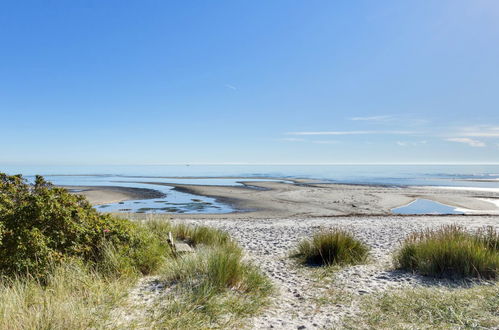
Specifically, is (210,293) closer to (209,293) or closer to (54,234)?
(209,293)

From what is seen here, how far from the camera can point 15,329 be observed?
418cm

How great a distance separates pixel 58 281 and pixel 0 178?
3249 mm

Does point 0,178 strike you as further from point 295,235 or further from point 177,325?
point 295,235

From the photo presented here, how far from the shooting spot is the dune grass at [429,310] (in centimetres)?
511

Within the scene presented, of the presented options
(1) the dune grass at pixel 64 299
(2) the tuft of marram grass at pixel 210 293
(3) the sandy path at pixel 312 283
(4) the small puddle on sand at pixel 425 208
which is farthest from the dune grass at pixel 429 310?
(4) the small puddle on sand at pixel 425 208

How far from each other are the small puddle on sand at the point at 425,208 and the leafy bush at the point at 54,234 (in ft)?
80.3

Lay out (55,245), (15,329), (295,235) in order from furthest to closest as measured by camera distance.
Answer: (295,235), (55,245), (15,329)

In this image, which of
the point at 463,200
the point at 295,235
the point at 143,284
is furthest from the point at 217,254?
the point at 463,200

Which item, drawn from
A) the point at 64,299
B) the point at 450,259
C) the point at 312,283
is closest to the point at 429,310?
the point at 312,283

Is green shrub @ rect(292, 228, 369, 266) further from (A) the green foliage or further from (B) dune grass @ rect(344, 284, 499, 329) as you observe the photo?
(A) the green foliage

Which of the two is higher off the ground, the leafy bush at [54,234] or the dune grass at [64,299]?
the leafy bush at [54,234]

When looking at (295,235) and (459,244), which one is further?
(295,235)

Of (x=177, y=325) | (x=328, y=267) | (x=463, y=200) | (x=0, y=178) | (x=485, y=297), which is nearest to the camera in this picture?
(x=177, y=325)

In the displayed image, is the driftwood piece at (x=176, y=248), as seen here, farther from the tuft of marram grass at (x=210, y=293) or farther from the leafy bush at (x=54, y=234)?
the tuft of marram grass at (x=210, y=293)
